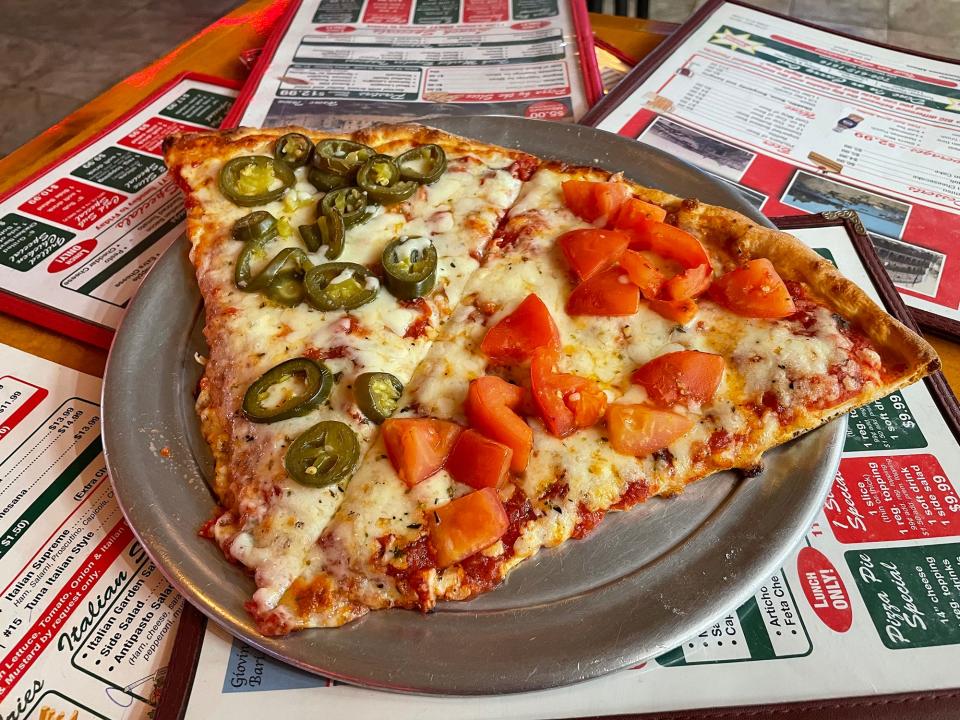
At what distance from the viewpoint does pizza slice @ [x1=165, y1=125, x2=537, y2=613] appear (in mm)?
1962

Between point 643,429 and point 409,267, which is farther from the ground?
point 409,267

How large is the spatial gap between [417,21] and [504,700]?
13.2 feet

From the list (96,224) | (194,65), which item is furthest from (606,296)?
(194,65)

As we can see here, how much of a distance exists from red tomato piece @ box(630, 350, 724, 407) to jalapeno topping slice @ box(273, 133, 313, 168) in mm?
1676

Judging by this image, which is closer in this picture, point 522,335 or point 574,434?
point 574,434

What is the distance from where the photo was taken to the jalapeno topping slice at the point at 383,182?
2.65 m

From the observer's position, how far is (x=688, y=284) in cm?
228

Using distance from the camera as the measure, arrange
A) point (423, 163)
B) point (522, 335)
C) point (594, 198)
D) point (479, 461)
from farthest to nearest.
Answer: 1. point (423, 163)
2. point (594, 198)
3. point (522, 335)
4. point (479, 461)

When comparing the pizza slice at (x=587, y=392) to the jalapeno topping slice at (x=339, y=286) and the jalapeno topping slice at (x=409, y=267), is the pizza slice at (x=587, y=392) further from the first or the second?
the jalapeno topping slice at (x=339, y=286)

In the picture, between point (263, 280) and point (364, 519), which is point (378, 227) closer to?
point (263, 280)

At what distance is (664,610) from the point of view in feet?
5.90

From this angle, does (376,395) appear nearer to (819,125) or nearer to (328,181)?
(328,181)

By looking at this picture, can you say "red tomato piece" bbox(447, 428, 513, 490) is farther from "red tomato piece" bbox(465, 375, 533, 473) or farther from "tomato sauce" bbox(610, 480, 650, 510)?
"tomato sauce" bbox(610, 480, 650, 510)

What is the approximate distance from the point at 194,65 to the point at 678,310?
332cm
